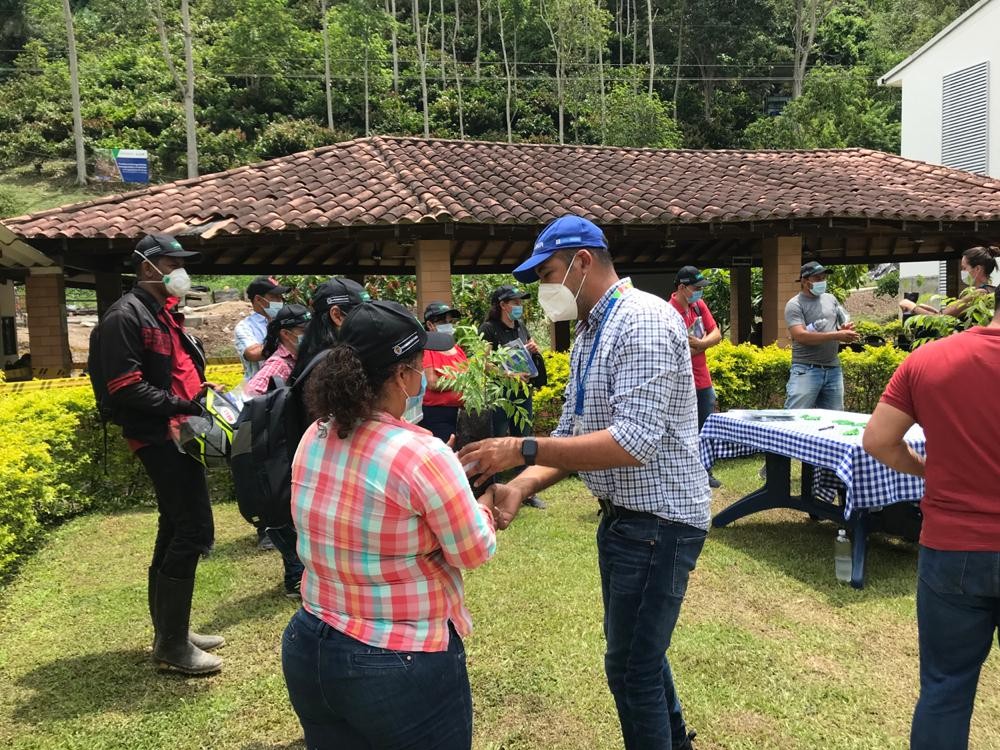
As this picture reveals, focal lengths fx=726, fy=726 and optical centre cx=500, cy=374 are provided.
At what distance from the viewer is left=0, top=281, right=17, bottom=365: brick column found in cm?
1433

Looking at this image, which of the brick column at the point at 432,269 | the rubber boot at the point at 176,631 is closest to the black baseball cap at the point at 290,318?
the rubber boot at the point at 176,631

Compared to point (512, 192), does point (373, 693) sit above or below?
below

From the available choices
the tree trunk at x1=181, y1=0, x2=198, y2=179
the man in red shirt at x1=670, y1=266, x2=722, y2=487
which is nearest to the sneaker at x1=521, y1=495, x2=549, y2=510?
the man in red shirt at x1=670, y1=266, x2=722, y2=487

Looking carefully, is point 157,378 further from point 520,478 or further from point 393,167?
point 393,167

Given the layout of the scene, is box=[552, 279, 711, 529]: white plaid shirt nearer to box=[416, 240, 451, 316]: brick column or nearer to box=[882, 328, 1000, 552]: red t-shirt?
box=[882, 328, 1000, 552]: red t-shirt

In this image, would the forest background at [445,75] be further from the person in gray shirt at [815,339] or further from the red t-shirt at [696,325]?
the red t-shirt at [696,325]

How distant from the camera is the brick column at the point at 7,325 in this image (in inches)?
564

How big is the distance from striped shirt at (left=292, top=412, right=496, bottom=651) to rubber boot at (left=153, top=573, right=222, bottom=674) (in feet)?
7.31

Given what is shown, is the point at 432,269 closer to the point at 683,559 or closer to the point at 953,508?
the point at 683,559

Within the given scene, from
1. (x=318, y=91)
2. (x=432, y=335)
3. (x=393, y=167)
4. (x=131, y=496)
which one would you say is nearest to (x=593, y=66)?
(x=318, y=91)

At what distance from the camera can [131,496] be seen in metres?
7.19

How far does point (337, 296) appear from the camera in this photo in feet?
11.2

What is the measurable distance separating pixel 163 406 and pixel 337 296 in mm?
941

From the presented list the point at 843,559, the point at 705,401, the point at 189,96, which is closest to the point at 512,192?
the point at 705,401
